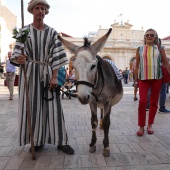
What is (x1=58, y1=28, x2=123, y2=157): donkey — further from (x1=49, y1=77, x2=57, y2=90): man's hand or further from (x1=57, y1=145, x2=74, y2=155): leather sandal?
(x1=49, y1=77, x2=57, y2=90): man's hand

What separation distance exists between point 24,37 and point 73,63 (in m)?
0.87

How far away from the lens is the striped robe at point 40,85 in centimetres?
372

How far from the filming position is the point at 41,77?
12.5 feet

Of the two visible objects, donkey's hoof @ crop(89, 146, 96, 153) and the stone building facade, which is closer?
donkey's hoof @ crop(89, 146, 96, 153)

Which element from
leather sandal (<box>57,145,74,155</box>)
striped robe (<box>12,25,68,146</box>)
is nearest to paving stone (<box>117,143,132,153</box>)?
leather sandal (<box>57,145,74,155</box>)

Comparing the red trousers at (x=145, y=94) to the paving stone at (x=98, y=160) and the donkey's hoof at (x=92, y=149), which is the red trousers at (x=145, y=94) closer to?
the donkey's hoof at (x=92, y=149)

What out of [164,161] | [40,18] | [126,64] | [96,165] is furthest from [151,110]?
[126,64]

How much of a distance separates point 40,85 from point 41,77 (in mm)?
128

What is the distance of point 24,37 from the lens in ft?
11.4

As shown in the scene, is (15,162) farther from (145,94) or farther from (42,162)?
(145,94)

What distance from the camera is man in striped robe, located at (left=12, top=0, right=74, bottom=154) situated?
3.71 m

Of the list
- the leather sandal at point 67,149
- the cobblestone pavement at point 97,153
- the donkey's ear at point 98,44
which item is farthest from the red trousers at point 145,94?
the donkey's ear at point 98,44

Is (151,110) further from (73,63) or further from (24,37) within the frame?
(24,37)

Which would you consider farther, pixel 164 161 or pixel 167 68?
pixel 167 68
